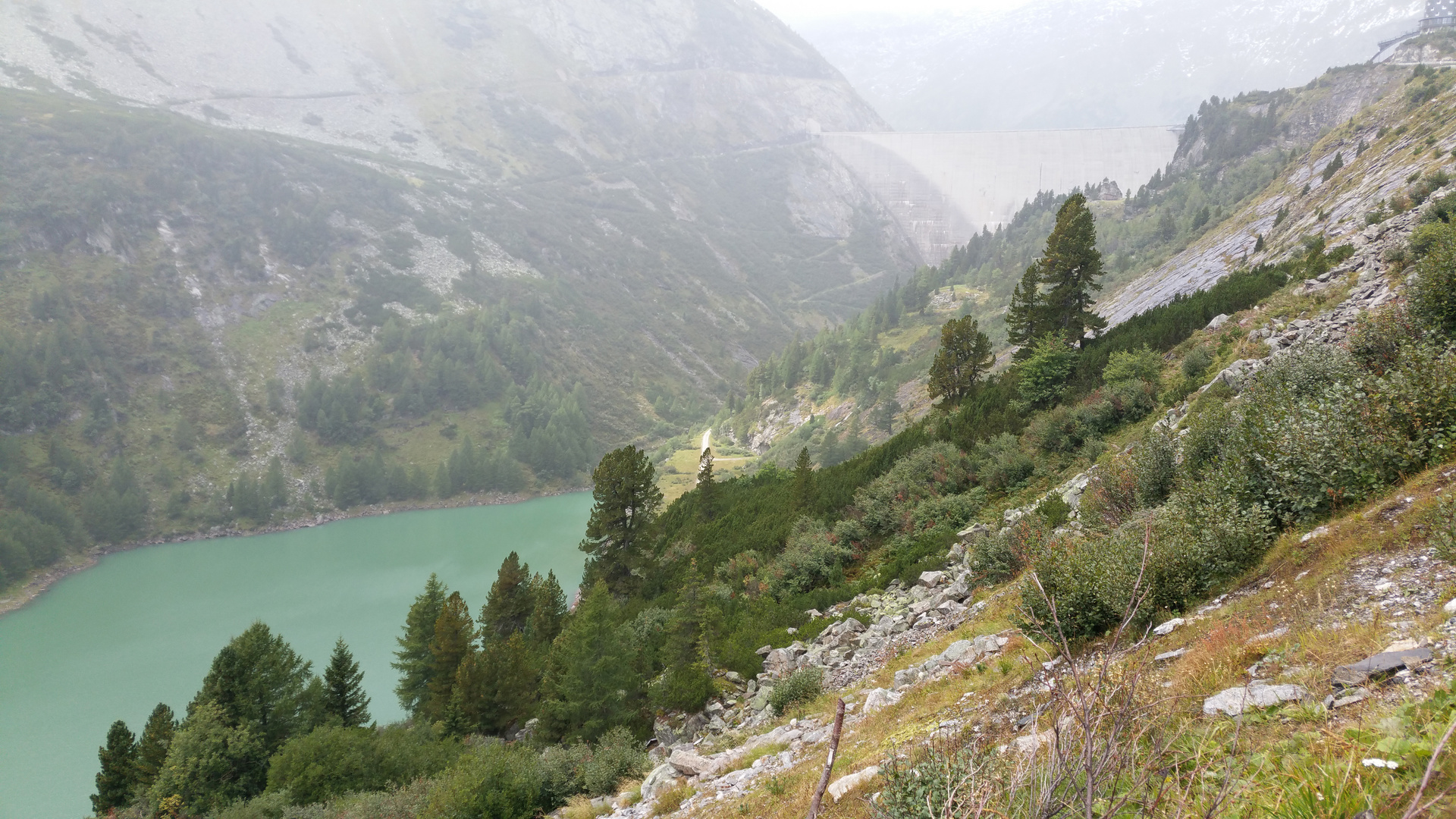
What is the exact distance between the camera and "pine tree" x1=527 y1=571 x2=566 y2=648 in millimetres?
32125

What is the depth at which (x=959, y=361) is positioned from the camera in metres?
37.8

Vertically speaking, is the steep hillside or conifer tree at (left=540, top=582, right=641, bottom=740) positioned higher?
the steep hillside

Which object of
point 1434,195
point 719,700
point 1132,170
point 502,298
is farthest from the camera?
point 1132,170

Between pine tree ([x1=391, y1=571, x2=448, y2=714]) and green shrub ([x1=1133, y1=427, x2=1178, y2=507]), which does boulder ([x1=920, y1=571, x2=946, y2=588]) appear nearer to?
green shrub ([x1=1133, y1=427, x2=1178, y2=507])

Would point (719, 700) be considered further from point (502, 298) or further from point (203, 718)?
point (502, 298)

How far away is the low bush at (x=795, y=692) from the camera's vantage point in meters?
14.0

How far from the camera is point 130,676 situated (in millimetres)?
48750

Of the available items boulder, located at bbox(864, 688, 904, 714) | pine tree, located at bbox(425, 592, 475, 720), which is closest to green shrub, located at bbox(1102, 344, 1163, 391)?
boulder, located at bbox(864, 688, 904, 714)

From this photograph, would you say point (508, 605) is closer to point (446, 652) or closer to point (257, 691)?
point (446, 652)

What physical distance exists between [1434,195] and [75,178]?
17966 centimetres

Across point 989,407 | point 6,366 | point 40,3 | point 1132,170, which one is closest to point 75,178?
point 6,366

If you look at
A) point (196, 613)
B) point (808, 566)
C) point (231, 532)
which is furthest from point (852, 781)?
point (231, 532)

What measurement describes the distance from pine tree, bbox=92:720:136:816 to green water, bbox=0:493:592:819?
345 inches

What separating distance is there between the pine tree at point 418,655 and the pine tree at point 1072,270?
110 ft
